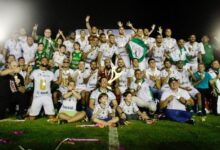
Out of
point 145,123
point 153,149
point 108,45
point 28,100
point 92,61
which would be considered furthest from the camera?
point 108,45

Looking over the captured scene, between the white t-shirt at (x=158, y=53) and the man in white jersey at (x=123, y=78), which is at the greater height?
the white t-shirt at (x=158, y=53)

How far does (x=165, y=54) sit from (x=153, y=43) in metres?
0.55

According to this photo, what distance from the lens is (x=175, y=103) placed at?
33.1 feet

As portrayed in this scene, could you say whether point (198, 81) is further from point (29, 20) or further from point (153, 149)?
point (29, 20)

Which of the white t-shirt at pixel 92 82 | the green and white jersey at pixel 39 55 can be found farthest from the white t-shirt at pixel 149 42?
the green and white jersey at pixel 39 55

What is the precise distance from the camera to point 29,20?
14.2 meters

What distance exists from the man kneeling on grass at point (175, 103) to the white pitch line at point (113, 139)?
2041 millimetres

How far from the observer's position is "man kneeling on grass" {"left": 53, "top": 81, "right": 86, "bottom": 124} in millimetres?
9523

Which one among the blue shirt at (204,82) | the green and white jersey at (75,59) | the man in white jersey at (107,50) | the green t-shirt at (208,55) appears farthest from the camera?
the green t-shirt at (208,55)

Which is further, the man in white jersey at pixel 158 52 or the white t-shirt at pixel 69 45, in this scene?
the white t-shirt at pixel 69 45

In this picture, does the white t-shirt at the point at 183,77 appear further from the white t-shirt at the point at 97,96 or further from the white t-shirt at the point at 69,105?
the white t-shirt at the point at 69,105

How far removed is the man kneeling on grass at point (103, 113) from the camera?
903 centimetres

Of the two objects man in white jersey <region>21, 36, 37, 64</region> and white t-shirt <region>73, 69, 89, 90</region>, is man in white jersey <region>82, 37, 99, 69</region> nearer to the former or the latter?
white t-shirt <region>73, 69, 89, 90</region>

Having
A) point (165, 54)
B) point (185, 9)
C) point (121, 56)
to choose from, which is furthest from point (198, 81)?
point (185, 9)
